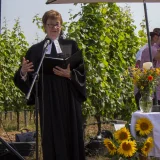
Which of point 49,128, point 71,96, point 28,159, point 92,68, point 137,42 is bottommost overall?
point 28,159

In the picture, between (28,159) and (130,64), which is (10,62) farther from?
(28,159)

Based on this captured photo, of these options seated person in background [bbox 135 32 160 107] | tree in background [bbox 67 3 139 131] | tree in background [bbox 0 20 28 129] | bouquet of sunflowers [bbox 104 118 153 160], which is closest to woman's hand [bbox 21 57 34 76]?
bouquet of sunflowers [bbox 104 118 153 160]

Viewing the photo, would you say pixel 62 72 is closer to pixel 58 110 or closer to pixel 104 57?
pixel 58 110

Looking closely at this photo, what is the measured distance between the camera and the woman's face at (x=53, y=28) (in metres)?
4.05

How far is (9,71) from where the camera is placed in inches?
396

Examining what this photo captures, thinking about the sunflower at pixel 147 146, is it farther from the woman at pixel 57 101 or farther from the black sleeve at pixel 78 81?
the black sleeve at pixel 78 81

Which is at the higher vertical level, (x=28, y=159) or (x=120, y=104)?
(x=120, y=104)

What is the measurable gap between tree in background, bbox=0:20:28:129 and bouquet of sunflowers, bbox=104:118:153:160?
19.6 ft

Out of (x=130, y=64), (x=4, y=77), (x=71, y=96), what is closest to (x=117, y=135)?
(x=71, y=96)

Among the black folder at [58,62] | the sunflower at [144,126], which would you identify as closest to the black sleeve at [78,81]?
the black folder at [58,62]

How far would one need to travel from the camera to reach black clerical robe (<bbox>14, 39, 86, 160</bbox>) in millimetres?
4121

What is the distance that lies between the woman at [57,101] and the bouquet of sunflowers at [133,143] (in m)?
0.41

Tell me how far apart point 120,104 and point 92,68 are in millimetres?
1164

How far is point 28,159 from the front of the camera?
17.3 feet
